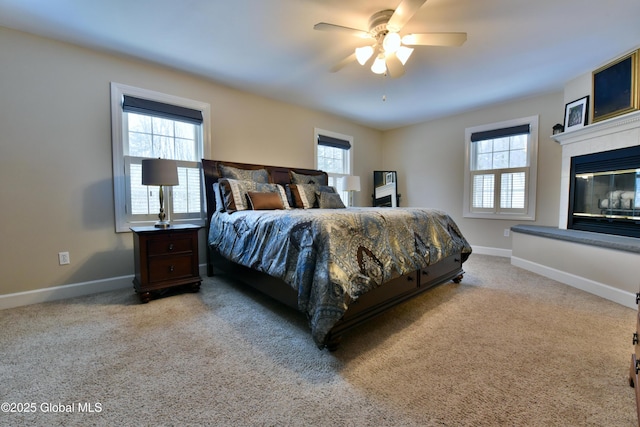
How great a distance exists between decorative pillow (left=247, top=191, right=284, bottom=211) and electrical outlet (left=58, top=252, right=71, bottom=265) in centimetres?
180

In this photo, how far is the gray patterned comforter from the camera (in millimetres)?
1549

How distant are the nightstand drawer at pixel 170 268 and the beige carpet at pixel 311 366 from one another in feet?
0.97

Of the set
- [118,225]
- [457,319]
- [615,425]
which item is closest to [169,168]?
[118,225]

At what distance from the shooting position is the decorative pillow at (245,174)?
3209 millimetres

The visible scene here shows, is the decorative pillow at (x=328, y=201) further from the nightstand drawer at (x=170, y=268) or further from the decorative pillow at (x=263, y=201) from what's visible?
the nightstand drawer at (x=170, y=268)

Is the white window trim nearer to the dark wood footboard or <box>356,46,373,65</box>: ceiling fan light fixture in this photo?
<box>356,46,373,65</box>: ceiling fan light fixture

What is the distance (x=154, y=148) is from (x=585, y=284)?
4902mm

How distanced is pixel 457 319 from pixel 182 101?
367 centimetres

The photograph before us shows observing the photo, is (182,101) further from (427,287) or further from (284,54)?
(427,287)

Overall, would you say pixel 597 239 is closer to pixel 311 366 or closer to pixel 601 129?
pixel 601 129

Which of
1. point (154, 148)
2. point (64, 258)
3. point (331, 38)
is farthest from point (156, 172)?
point (331, 38)

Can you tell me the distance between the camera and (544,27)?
7.52 ft

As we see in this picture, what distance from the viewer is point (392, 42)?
6.67 feet

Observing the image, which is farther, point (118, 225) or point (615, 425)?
point (118, 225)
